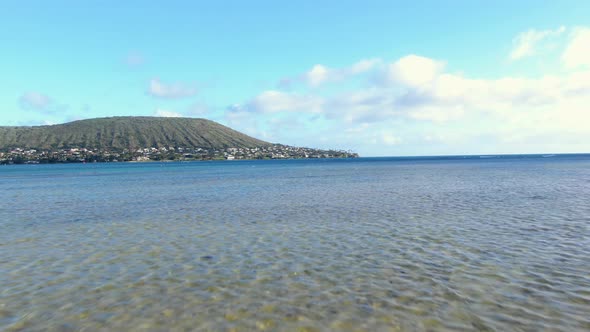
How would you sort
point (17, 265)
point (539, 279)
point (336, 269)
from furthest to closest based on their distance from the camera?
point (17, 265) → point (336, 269) → point (539, 279)

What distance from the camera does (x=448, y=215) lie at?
1024 inches

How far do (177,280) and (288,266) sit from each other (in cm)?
418

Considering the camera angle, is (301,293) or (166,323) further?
(301,293)

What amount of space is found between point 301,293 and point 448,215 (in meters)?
17.8

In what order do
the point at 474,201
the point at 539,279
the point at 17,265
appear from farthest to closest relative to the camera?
the point at 474,201
the point at 17,265
the point at 539,279

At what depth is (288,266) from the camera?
Result: 1459 cm

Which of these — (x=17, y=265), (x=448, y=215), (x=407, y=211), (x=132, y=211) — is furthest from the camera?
(x=132, y=211)

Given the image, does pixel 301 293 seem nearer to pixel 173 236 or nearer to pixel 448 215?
pixel 173 236

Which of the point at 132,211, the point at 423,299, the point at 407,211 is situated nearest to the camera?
the point at 423,299

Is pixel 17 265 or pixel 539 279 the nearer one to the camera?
pixel 539 279

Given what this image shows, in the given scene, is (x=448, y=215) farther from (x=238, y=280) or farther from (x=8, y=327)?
(x=8, y=327)

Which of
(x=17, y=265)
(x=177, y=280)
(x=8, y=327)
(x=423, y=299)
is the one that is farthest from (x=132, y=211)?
(x=423, y=299)

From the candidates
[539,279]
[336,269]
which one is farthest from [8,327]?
[539,279]

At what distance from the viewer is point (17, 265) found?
15.5 meters
